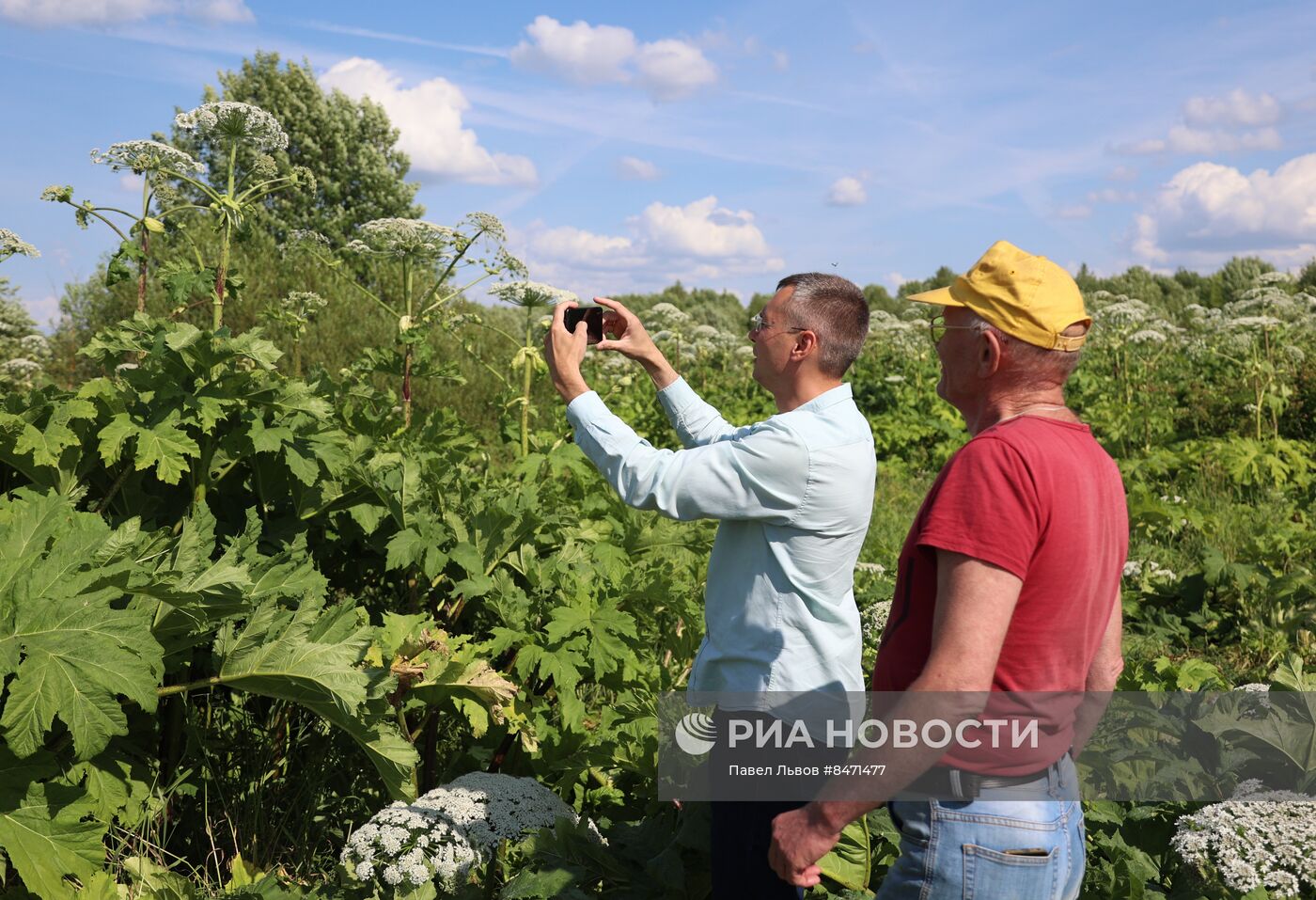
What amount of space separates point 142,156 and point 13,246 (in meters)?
0.71

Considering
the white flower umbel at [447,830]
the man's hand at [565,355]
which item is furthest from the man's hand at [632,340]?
the white flower umbel at [447,830]

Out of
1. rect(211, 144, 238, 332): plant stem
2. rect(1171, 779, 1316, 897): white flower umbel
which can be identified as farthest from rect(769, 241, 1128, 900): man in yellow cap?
rect(211, 144, 238, 332): plant stem

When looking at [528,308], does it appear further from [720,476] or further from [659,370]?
[720,476]

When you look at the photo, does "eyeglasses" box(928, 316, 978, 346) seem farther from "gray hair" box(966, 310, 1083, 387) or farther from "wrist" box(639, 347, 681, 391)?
"wrist" box(639, 347, 681, 391)

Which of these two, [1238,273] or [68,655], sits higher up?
[1238,273]

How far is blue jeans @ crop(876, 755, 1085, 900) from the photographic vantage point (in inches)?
80.2

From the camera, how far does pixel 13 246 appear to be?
15.9 feet

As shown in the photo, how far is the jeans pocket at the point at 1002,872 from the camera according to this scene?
2033 millimetres

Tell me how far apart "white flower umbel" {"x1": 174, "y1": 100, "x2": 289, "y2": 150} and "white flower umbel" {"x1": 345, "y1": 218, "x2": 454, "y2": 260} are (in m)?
0.71

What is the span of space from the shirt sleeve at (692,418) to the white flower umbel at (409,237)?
2.69 metres

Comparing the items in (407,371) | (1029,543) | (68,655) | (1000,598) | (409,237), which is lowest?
(68,655)

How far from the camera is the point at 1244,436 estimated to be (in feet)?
38.7

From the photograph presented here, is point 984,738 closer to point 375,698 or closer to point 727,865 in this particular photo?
point 727,865

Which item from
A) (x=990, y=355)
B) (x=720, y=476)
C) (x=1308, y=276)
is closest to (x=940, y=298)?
(x=990, y=355)
